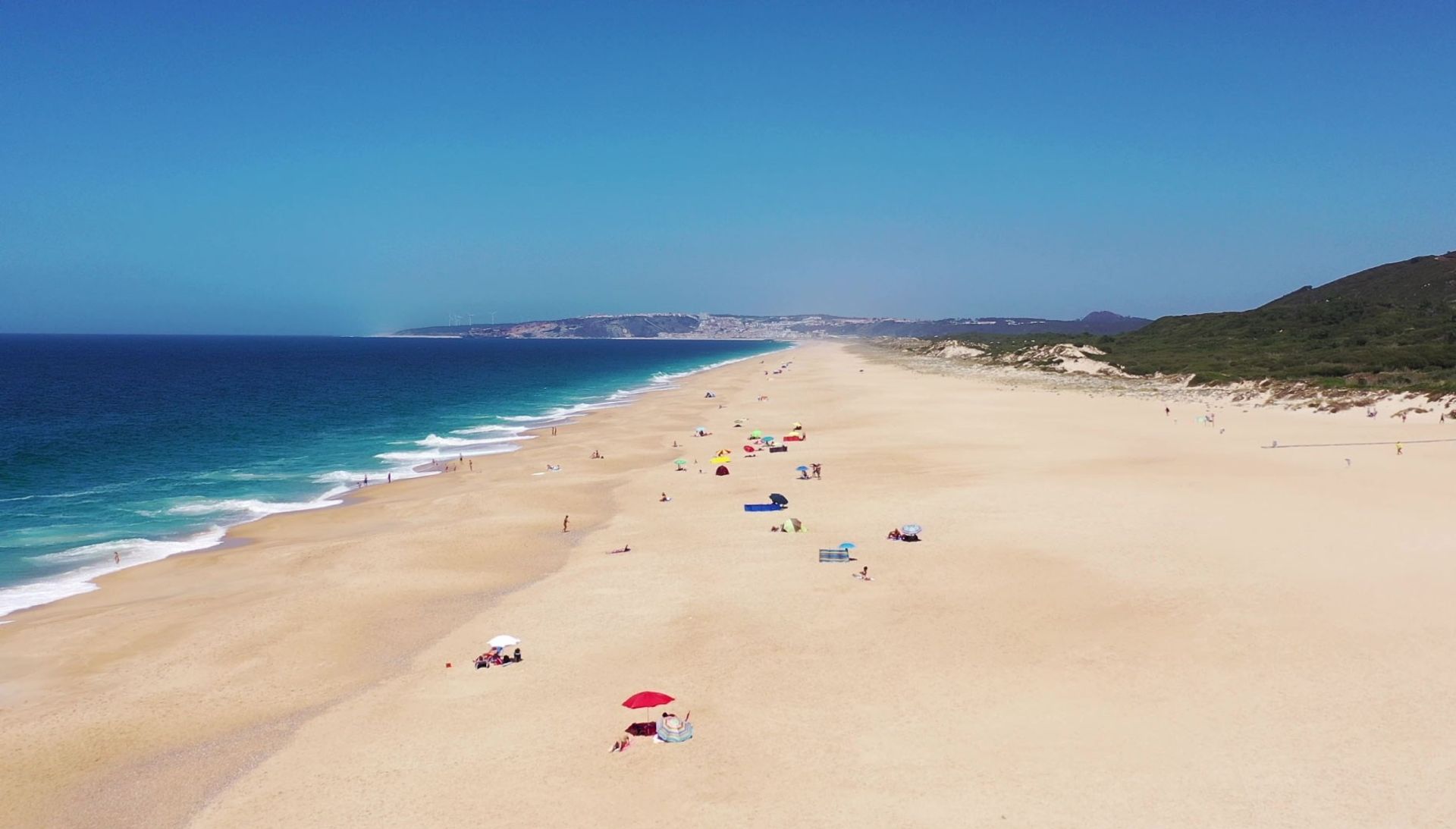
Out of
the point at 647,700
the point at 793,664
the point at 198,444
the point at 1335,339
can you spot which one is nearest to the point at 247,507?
the point at 198,444

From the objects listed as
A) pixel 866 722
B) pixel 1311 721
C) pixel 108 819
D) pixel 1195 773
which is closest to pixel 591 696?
pixel 866 722

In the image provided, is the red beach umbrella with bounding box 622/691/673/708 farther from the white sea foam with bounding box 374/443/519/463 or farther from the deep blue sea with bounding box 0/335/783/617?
the white sea foam with bounding box 374/443/519/463

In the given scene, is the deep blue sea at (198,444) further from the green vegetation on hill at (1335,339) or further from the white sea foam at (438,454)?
the green vegetation on hill at (1335,339)

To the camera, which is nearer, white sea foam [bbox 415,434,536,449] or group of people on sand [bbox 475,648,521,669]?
group of people on sand [bbox 475,648,521,669]

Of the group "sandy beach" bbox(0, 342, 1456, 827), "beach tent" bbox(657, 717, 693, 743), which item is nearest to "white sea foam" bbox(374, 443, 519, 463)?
"sandy beach" bbox(0, 342, 1456, 827)

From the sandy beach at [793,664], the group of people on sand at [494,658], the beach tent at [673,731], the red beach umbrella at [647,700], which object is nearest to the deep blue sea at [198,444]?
the sandy beach at [793,664]

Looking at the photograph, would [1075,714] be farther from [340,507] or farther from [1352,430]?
[1352,430]
